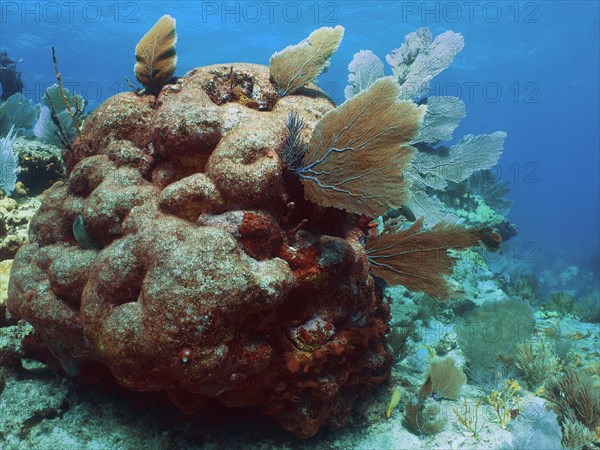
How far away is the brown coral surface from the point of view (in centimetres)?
260

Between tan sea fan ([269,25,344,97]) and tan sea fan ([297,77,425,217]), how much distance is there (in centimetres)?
142

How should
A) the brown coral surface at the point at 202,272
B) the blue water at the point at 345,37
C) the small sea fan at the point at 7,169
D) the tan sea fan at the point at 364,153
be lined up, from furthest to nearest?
the blue water at the point at 345,37
the small sea fan at the point at 7,169
the tan sea fan at the point at 364,153
the brown coral surface at the point at 202,272

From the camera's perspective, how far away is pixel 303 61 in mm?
4324

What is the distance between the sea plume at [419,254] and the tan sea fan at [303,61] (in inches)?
80.8

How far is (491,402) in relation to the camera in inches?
163

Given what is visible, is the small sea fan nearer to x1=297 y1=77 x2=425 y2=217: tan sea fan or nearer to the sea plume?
x1=297 y1=77 x2=425 y2=217: tan sea fan

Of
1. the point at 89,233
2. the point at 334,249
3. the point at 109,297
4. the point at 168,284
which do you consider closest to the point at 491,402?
the point at 334,249

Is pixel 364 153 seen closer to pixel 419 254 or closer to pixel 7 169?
pixel 419 254

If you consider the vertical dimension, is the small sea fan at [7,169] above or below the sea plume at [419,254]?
above

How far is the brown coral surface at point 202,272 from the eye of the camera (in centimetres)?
260

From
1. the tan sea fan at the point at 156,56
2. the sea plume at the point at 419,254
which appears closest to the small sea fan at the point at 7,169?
the tan sea fan at the point at 156,56

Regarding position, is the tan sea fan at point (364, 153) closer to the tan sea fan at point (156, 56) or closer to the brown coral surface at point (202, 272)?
the brown coral surface at point (202, 272)

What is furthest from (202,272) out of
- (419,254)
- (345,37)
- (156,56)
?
(345,37)

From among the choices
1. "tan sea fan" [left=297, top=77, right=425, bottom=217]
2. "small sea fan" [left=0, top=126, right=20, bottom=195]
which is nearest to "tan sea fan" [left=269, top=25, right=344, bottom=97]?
"tan sea fan" [left=297, top=77, right=425, bottom=217]
